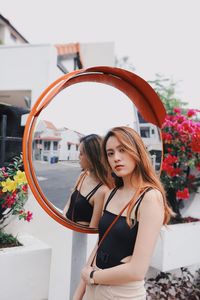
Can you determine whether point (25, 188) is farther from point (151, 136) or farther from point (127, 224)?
point (127, 224)

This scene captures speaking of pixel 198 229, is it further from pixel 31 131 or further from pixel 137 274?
pixel 31 131

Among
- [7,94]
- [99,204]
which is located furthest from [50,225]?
[7,94]

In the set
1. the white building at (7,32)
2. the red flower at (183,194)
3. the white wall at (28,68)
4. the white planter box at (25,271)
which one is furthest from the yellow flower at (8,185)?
the white building at (7,32)

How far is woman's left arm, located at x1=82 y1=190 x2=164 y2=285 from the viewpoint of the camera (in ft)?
3.56

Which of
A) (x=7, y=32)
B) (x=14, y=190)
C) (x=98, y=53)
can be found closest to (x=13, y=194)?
(x=14, y=190)

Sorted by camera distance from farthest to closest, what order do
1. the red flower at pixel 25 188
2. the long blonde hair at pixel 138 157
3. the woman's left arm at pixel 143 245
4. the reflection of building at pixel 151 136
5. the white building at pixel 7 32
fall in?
the white building at pixel 7 32 < the red flower at pixel 25 188 < the reflection of building at pixel 151 136 < the long blonde hair at pixel 138 157 < the woman's left arm at pixel 143 245

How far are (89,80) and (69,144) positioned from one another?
334 millimetres

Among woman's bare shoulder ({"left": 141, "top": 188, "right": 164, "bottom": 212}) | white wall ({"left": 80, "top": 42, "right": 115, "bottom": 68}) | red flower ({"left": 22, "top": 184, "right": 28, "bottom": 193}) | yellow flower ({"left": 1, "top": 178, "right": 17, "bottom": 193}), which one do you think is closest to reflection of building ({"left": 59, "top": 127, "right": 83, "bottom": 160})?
woman's bare shoulder ({"left": 141, "top": 188, "right": 164, "bottom": 212})

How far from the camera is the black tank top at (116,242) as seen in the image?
3.73ft

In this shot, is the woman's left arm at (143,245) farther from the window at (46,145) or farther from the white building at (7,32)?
the white building at (7,32)

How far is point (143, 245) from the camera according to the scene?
3.55ft

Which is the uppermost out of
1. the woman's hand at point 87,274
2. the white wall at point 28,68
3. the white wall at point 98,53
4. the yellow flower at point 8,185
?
the white wall at point 98,53

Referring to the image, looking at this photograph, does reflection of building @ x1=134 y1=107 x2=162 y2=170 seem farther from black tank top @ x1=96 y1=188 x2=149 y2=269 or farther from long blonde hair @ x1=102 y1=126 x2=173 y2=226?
black tank top @ x1=96 y1=188 x2=149 y2=269

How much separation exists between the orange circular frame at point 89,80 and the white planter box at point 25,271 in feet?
3.36
